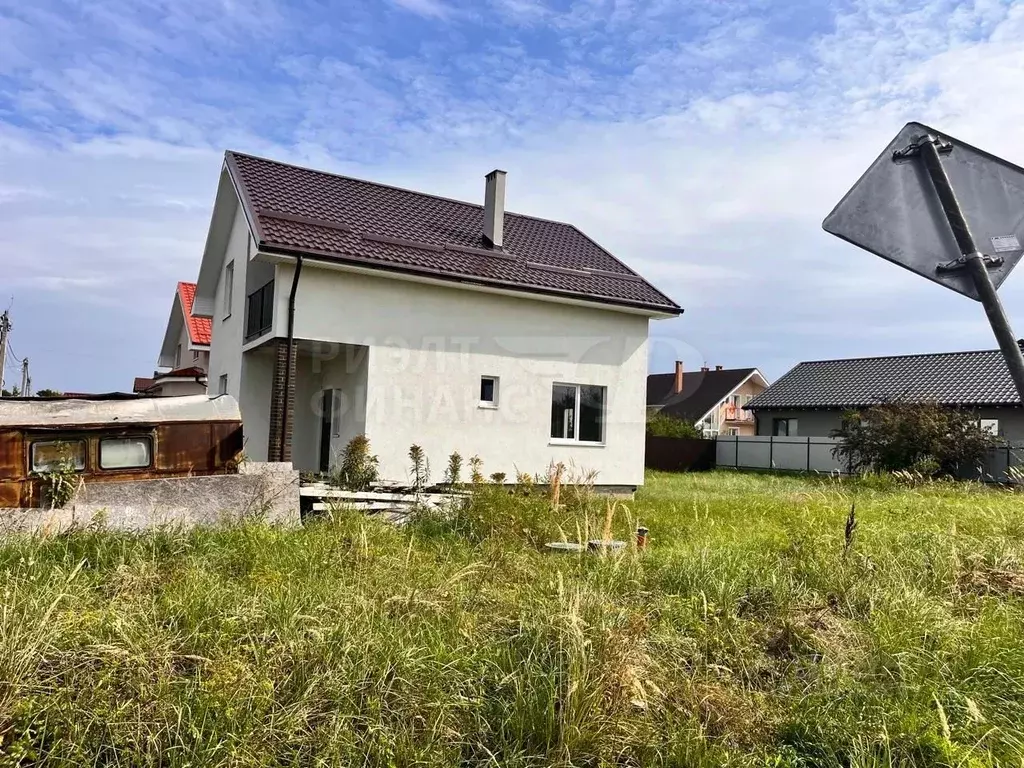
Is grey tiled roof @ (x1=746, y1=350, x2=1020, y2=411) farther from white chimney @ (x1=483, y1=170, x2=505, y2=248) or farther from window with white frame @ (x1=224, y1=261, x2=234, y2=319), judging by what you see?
window with white frame @ (x1=224, y1=261, x2=234, y2=319)

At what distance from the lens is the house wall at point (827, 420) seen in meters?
24.8

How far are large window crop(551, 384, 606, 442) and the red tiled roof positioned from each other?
42.6ft

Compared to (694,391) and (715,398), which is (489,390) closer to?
(715,398)

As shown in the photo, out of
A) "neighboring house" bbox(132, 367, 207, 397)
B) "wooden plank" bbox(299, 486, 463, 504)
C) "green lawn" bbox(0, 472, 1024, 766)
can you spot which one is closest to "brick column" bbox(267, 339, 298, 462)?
"wooden plank" bbox(299, 486, 463, 504)

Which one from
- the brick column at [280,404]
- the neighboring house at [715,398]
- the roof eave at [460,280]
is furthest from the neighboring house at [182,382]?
the neighboring house at [715,398]

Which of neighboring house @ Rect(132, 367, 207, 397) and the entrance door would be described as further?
neighboring house @ Rect(132, 367, 207, 397)

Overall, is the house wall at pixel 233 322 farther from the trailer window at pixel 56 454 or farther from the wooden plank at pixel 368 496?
the trailer window at pixel 56 454

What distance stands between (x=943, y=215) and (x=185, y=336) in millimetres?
28413

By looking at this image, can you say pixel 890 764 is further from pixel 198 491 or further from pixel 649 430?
pixel 649 430

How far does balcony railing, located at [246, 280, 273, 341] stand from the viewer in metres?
13.4

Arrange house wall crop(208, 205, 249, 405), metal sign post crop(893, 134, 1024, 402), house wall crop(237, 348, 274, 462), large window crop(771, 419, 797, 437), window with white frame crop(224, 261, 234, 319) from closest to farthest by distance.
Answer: metal sign post crop(893, 134, 1024, 402) → house wall crop(237, 348, 274, 462) → house wall crop(208, 205, 249, 405) → window with white frame crop(224, 261, 234, 319) → large window crop(771, 419, 797, 437)

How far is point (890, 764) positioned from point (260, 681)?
9.00 ft

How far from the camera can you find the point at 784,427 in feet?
111

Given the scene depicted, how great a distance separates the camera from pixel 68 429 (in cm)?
824
